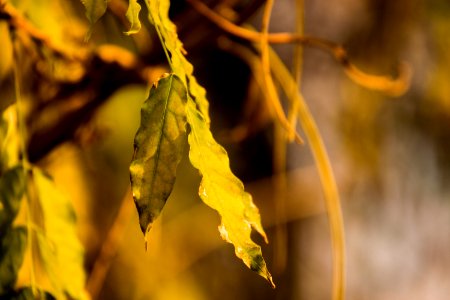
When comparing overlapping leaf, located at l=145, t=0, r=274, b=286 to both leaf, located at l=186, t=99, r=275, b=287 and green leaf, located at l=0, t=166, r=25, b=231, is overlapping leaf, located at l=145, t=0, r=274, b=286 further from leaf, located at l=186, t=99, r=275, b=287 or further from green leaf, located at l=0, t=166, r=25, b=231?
green leaf, located at l=0, t=166, r=25, b=231

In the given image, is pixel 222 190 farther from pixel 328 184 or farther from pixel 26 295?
pixel 328 184

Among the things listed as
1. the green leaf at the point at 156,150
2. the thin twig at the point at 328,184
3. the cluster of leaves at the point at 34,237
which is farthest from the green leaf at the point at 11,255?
the thin twig at the point at 328,184

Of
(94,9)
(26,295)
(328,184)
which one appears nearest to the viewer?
(94,9)

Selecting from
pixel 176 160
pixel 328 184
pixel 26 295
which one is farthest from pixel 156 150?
pixel 328 184

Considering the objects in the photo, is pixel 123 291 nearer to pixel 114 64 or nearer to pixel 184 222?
pixel 184 222

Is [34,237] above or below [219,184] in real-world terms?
below

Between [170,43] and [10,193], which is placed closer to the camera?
[170,43]

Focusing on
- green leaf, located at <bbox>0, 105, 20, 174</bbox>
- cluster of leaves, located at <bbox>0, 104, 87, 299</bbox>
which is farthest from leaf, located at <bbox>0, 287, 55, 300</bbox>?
green leaf, located at <bbox>0, 105, 20, 174</bbox>
